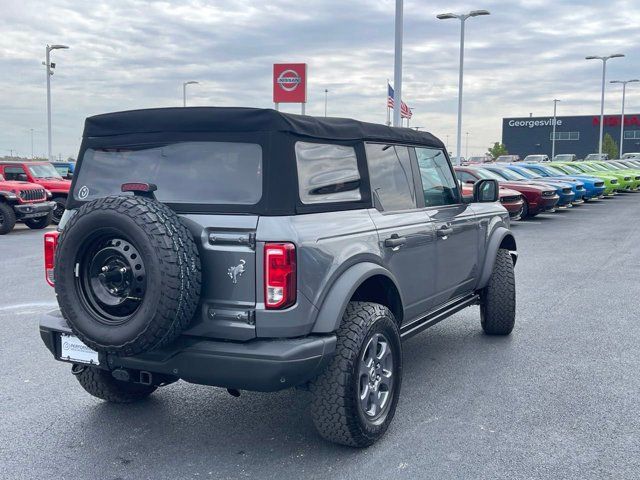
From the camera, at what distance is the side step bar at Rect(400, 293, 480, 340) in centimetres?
477

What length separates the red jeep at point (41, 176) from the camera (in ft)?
60.4

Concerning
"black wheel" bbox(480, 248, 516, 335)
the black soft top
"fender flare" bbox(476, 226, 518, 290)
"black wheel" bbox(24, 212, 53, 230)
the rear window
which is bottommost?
"black wheel" bbox(24, 212, 53, 230)

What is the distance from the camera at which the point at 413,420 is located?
14.6 feet

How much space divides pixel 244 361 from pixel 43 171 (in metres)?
17.5

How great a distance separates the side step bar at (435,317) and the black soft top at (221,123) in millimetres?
1342

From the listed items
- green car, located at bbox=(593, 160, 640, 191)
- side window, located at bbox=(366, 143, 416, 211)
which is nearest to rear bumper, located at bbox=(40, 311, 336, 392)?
side window, located at bbox=(366, 143, 416, 211)

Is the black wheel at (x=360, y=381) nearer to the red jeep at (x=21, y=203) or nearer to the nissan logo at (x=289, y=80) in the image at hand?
the red jeep at (x=21, y=203)

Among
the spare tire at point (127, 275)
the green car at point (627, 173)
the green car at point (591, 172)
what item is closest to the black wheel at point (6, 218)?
the spare tire at point (127, 275)

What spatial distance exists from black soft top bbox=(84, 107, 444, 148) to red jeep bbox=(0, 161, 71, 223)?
1501 centimetres

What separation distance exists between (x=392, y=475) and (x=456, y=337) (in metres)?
3.09

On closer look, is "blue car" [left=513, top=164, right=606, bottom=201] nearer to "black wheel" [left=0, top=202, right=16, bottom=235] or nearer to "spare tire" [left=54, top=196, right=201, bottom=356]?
"black wheel" [left=0, top=202, right=16, bottom=235]

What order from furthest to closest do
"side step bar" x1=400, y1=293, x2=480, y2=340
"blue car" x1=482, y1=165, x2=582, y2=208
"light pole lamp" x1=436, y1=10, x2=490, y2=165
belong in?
1. "light pole lamp" x1=436, y1=10, x2=490, y2=165
2. "blue car" x1=482, y1=165, x2=582, y2=208
3. "side step bar" x1=400, y1=293, x2=480, y2=340

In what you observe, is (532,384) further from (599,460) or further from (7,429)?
(7,429)

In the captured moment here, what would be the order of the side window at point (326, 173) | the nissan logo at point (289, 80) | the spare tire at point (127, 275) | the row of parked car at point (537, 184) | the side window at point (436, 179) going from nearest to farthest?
the spare tire at point (127, 275)
the side window at point (326, 173)
the side window at point (436, 179)
the row of parked car at point (537, 184)
the nissan logo at point (289, 80)
